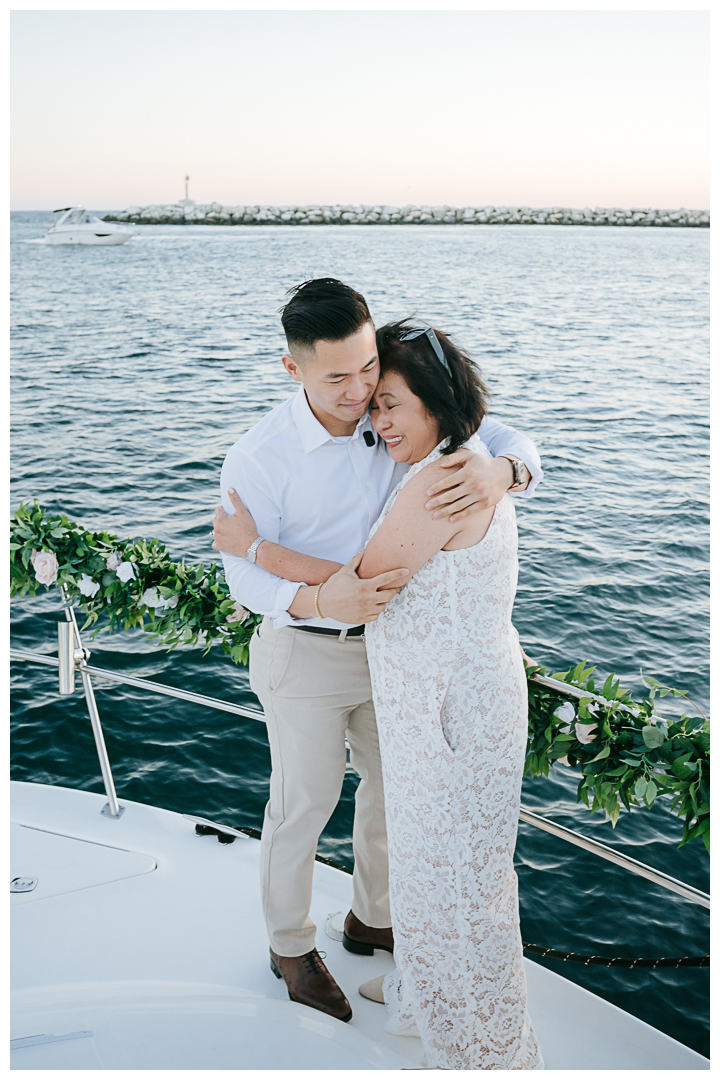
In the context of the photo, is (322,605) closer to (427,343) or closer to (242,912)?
(427,343)

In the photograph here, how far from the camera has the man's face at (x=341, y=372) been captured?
6.30ft

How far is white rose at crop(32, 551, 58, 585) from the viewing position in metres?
2.79

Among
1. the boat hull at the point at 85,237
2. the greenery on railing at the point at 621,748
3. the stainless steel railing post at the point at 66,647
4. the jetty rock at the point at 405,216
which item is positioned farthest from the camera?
the jetty rock at the point at 405,216

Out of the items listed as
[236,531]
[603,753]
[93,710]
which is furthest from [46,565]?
[603,753]

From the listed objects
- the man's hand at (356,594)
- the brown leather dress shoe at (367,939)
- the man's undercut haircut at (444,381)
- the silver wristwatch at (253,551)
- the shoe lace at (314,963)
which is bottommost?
the brown leather dress shoe at (367,939)

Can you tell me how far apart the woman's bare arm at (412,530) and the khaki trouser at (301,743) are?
1.28ft

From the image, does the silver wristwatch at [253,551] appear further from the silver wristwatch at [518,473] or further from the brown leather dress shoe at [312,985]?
the brown leather dress shoe at [312,985]

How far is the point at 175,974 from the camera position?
2184 mm

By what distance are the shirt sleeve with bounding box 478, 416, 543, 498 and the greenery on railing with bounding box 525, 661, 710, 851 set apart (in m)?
0.49

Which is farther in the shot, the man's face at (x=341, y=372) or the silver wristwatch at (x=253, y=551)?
the silver wristwatch at (x=253, y=551)

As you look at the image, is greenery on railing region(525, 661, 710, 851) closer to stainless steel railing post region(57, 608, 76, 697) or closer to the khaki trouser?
the khaki trouser

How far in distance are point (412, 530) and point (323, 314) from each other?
0.56 metres

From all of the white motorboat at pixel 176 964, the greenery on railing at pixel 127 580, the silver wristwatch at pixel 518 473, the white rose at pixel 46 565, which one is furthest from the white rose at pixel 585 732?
the white rose at pixel 46 565

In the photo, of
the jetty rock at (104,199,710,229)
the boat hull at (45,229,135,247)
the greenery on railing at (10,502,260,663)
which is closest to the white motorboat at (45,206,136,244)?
the boat hull at (45,229,135,247)
